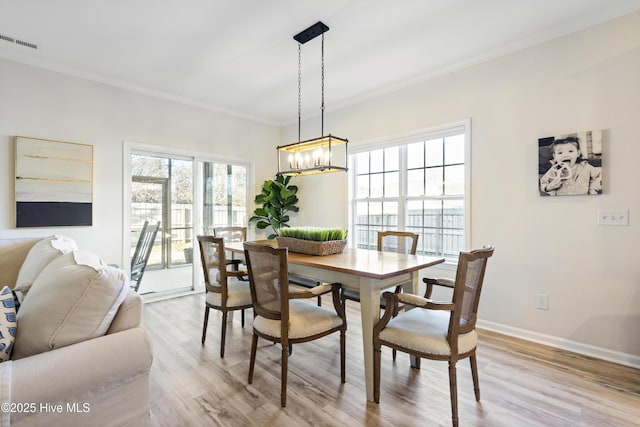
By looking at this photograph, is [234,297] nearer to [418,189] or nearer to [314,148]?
[314,148]

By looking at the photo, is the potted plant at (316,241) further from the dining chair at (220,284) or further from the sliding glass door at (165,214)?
the sliding glass door at (165,214)

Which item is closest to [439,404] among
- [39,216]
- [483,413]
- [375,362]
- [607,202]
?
[483,413]

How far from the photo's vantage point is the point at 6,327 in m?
1.13

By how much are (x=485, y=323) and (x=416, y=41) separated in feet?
9.32

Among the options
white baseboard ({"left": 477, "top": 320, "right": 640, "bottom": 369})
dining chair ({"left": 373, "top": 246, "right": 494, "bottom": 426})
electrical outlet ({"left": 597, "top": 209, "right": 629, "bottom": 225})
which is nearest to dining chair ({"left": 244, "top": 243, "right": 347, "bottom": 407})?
dining chair ({"left": 373, "top": 246, "right": 494, "bottom": 426})

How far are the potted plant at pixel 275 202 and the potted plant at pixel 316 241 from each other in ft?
7.37

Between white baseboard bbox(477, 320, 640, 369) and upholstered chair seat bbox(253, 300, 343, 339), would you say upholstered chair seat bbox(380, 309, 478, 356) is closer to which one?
upholstered chair seat bbox(253, 300, 343, 339)

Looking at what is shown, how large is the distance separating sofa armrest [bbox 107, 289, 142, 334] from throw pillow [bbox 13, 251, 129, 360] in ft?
0.08

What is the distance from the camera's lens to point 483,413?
5.94ft

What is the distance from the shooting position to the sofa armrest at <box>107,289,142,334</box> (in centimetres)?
129

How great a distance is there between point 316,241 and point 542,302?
2.14 m

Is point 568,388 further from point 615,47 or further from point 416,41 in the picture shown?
point 416,41

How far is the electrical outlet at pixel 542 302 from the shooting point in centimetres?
277

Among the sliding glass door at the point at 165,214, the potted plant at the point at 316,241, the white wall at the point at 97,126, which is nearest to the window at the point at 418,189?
the potted plant at the point at 316,241
